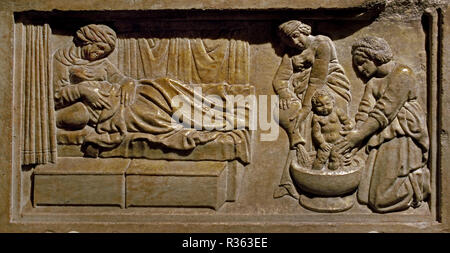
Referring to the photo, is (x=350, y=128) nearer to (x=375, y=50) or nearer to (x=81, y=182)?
(x=375, y=50)

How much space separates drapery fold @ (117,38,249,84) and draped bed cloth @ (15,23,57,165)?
20.3 inches

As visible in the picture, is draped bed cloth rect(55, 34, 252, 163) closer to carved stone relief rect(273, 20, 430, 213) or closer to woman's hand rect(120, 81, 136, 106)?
woman's hand rect(120, 81, 136, 106)

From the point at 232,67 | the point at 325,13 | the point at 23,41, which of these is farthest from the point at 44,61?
the point at 325,13

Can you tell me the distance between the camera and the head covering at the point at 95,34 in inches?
132

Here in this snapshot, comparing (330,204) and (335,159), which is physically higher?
(335,159)

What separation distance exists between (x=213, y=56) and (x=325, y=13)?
32.1 inches

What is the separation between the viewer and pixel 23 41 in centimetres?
338

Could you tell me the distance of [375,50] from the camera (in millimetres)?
3326

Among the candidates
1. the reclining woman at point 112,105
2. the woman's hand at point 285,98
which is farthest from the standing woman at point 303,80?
the reclining woman at point 112,105

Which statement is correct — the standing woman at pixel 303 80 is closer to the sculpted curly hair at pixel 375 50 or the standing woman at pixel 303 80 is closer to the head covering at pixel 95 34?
the sculpted curly hair at pixel 375 50

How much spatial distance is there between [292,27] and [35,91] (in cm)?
182

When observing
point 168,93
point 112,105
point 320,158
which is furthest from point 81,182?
point 320,158

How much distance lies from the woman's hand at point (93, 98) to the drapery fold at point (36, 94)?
23 centimetres

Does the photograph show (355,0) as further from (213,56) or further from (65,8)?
(65,8)
